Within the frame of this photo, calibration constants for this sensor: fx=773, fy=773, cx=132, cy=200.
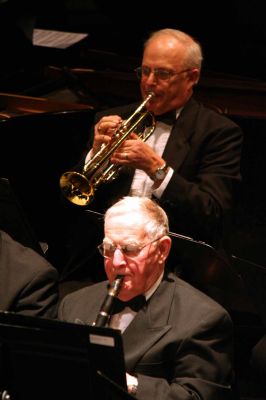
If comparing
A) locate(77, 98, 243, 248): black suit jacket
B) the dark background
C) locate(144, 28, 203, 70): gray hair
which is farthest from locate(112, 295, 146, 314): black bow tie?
the dark background

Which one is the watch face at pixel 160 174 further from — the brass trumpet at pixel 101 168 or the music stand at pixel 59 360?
the music stand at pixel 59 360

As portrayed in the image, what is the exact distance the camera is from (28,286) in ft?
10.3

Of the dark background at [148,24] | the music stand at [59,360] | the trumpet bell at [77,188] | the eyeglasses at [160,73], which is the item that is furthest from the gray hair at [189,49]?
the music stand at [59,360]

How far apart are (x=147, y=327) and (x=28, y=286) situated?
1.78 feet

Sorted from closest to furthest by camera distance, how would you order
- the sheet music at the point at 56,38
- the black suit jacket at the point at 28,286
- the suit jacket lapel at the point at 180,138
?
the black suit jacket at the point at 28,286
the suit jacket lapel at the point at 180,138
the sheet music at the point at 56,38

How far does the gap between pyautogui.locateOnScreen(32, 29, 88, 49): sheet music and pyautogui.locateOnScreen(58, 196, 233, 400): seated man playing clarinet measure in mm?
3415

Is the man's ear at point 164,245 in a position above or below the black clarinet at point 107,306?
above

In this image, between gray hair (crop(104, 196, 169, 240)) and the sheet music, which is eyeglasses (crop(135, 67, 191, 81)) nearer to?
gray hair (crop(104, 196, 169, 240))

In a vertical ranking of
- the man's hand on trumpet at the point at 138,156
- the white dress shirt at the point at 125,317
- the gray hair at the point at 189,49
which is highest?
the gray hair at the point at 189,49

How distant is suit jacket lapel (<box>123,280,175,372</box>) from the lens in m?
2.88

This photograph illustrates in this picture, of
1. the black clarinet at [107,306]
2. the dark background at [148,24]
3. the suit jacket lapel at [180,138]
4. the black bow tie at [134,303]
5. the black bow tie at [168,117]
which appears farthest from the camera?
the dark background at [148,24]

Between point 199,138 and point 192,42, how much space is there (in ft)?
1.79

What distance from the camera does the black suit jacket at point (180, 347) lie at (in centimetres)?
278

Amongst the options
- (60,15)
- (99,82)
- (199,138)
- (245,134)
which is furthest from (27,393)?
(60,15)
